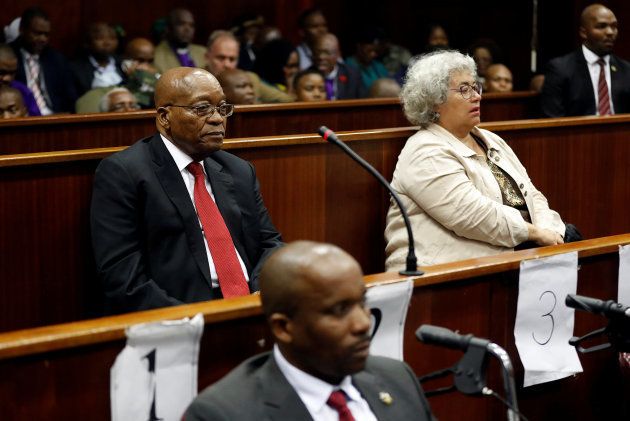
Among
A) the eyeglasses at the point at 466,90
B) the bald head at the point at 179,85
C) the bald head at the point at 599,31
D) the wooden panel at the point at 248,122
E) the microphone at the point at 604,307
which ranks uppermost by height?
the bald head at the point at 599,31

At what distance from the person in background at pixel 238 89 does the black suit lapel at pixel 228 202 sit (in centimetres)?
214

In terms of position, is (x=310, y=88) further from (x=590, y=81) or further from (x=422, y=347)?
(x=422, y=347)

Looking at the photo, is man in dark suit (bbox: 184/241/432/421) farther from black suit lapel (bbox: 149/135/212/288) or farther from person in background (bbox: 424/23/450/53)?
person in background (bbox: 424/23/450/53)

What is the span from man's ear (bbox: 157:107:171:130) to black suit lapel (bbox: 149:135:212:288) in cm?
9

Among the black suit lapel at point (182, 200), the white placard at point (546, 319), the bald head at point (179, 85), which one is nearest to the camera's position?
the white placard at point (546, 319)

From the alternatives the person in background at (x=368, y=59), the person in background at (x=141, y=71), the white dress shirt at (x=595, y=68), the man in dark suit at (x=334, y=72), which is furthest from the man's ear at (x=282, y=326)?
the person in background at (x=368, y=59)

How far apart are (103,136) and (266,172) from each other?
1312 mm

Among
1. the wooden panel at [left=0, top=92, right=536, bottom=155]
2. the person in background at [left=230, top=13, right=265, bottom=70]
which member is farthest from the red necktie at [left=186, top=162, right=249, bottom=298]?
the person in background at [left=230, top=13, right=265, bottom=70]

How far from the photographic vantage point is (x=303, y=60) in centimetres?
720

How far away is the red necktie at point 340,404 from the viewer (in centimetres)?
173

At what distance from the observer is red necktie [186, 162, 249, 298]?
2.84m

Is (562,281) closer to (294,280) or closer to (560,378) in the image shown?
(560,378)

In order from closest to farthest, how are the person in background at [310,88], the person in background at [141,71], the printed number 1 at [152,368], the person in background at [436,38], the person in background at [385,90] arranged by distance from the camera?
1. the printed number 1 at [152,368]
2. the person in background at [141,71]
3. the person in background at [310,88]
4. the person in background at [385,90]
5. the person in background at [436,38]

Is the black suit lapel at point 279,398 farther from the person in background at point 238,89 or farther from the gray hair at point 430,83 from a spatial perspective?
the person in background at point 238,89
